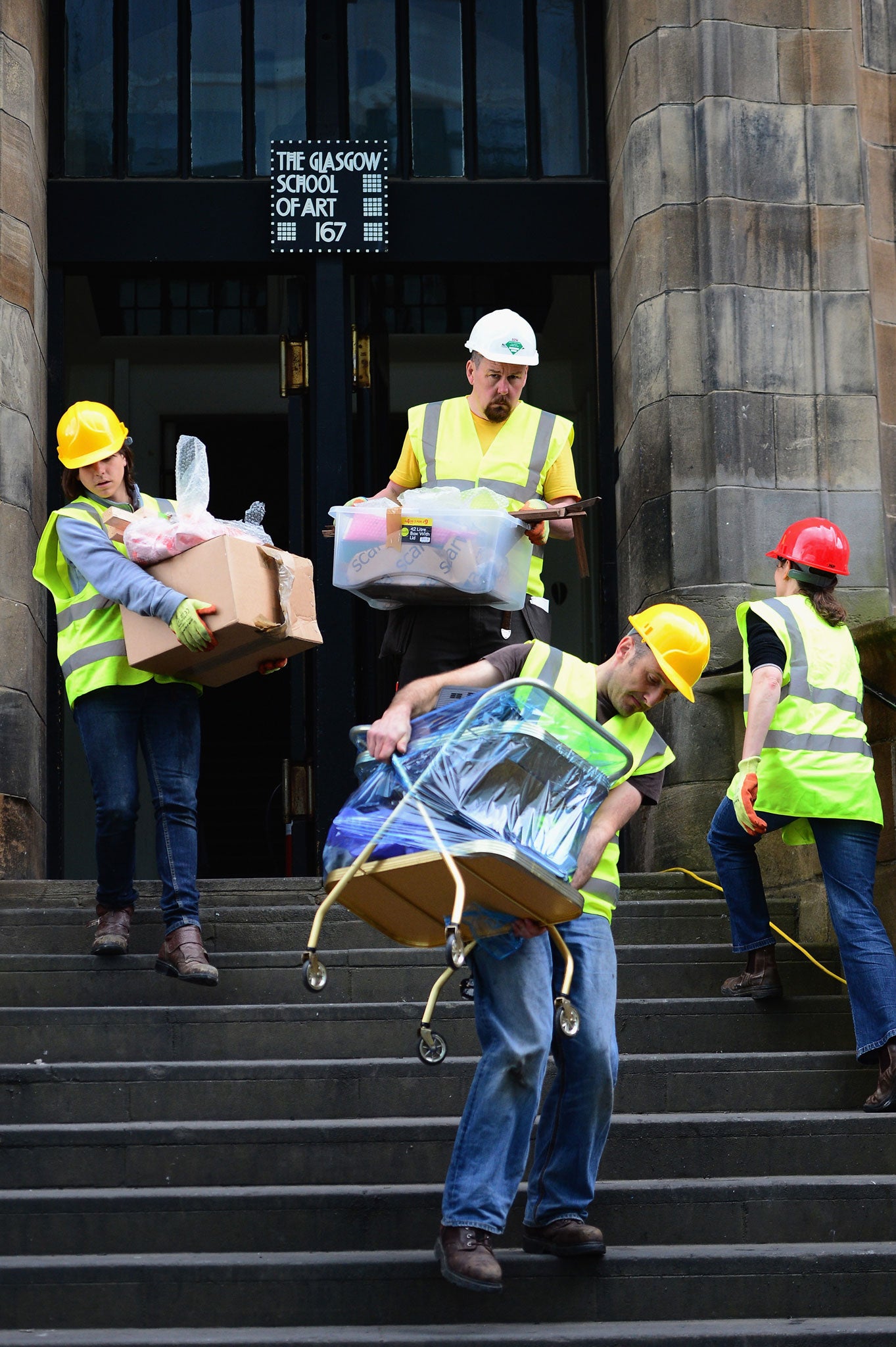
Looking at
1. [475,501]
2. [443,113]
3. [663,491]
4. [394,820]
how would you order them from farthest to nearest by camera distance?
[443,113], [663,491], [475,501], [394,820]

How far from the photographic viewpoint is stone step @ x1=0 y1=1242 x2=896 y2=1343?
14.9ft

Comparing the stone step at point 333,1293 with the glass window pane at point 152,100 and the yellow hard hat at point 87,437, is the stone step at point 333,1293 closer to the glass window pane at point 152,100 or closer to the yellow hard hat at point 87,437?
the yellow hard hat at point 87,437

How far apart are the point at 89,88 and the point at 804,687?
5.57 meters

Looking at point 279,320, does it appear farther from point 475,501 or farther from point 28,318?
point 475,501

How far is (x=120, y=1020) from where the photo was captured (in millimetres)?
5879

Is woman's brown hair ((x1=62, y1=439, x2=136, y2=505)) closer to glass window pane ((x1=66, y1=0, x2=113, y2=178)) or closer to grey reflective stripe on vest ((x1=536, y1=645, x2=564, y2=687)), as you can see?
grey reflective stripe on vest ((x1=536, y1=645, x2=564, y2=687))

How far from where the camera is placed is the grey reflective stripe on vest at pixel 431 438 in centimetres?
649

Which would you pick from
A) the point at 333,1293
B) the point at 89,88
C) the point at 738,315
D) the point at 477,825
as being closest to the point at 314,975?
the point at 477,825

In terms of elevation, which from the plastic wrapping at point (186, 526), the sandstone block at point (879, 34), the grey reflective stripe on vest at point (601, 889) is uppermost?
the sandstone block at point (879, 34)

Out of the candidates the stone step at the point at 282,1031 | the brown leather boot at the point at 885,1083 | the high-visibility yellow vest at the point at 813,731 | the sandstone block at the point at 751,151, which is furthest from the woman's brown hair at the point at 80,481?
the sandstone block at the point at 751,151

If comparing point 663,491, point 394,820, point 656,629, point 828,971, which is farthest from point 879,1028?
point 663,491

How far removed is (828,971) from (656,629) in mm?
2397

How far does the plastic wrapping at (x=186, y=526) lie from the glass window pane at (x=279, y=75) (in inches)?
152

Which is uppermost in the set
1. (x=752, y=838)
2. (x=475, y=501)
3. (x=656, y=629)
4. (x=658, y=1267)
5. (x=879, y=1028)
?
(x=475, y=501)
